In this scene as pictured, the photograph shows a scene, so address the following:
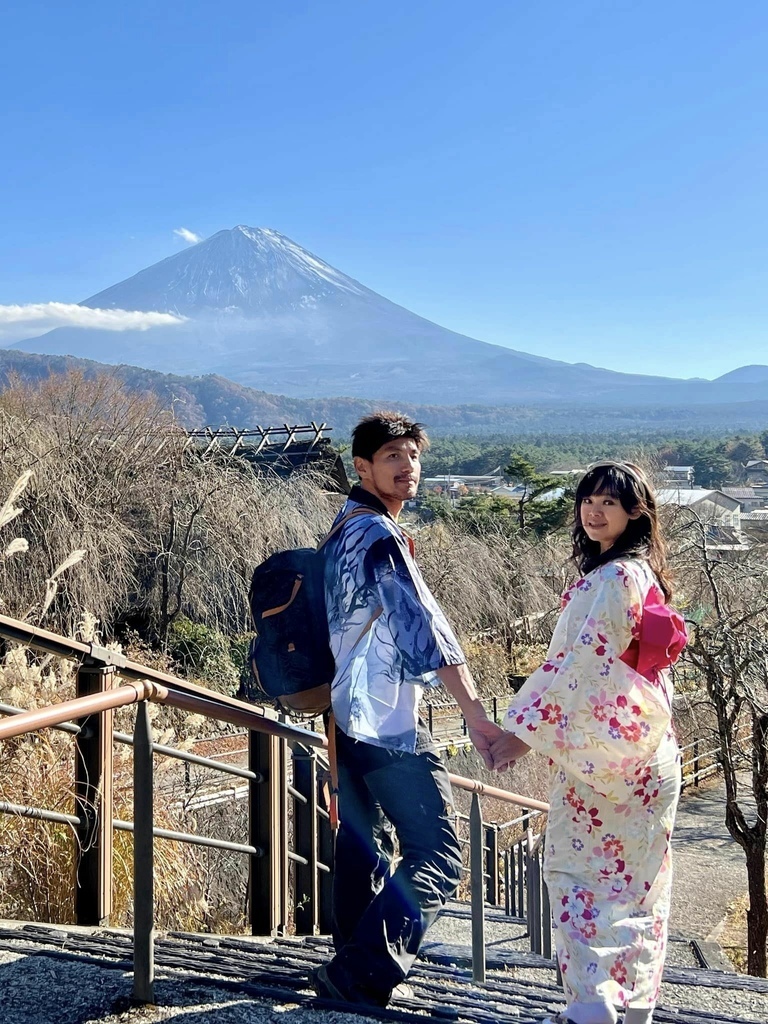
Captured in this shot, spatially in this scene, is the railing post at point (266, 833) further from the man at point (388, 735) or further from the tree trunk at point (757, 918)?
the tree trunk at point (757, 918)

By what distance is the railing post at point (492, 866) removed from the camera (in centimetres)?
862

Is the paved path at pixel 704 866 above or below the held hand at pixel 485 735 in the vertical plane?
below

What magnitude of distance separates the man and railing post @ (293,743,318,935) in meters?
1.48

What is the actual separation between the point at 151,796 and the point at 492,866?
7575 millimetres

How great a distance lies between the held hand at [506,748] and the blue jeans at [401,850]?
0.52ft

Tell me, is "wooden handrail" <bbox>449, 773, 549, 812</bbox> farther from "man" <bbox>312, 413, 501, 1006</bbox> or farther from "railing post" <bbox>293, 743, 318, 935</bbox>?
"man" <bbox>312, 413, 501, 1006</bbox>

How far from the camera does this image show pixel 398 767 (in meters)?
2.36

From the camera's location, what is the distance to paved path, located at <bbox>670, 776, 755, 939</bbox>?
12.0 metres

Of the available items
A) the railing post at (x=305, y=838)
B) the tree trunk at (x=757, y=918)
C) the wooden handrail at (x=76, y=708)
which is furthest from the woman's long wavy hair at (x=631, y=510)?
the tree trunk at (x=757, y=918)

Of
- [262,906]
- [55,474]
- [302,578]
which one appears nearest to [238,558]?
[55,474]

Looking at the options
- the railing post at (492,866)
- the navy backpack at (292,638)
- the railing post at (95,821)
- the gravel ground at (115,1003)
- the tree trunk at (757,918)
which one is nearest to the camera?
the gravel ground at (115,1003)

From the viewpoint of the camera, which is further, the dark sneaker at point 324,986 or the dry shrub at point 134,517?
the dry shrub at point 134,517

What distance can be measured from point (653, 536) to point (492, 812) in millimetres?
11075

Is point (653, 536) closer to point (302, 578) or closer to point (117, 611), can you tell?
point (302, 578)
